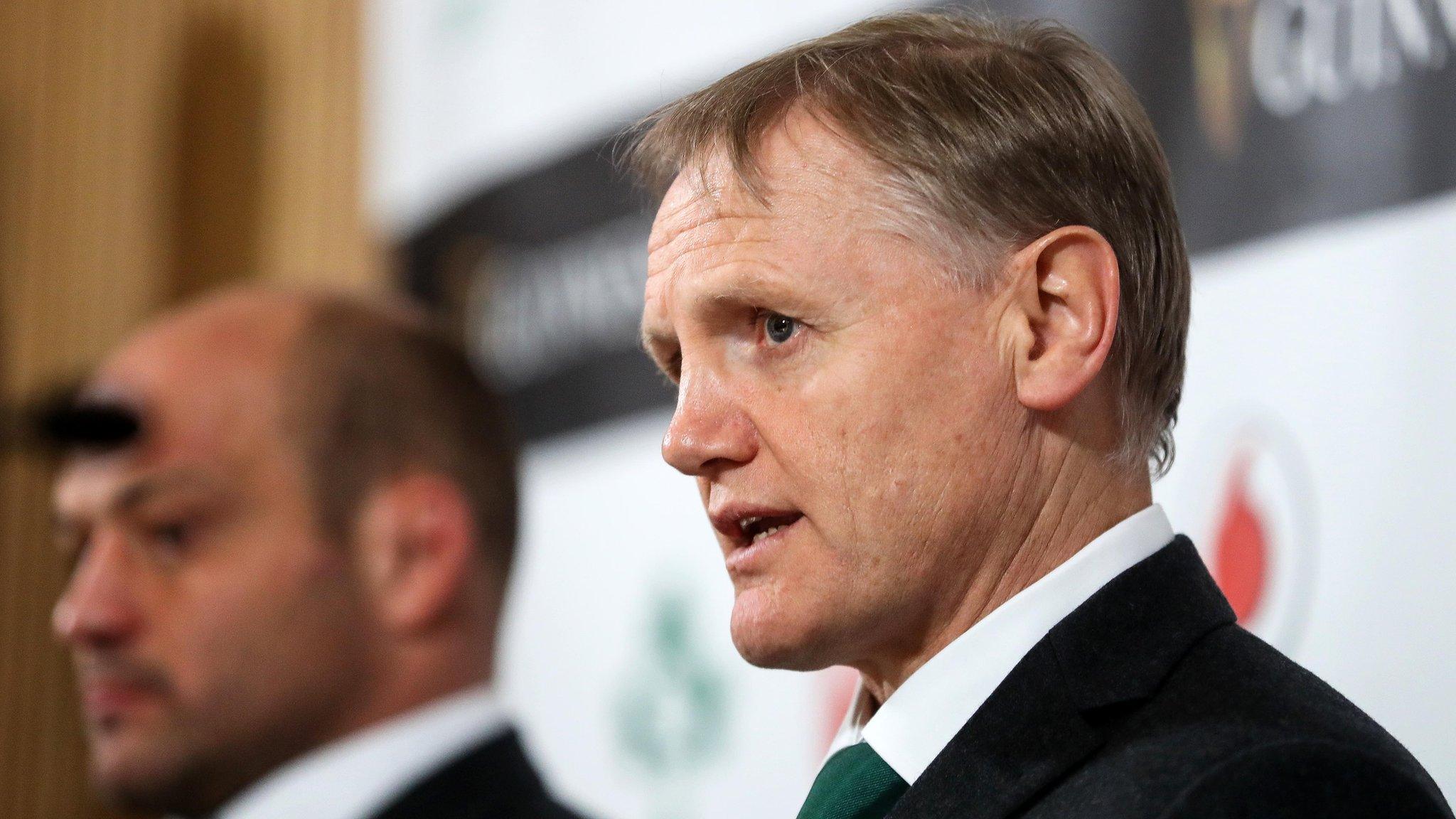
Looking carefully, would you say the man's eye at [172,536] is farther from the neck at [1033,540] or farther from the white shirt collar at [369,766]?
the neck at [1033,540]

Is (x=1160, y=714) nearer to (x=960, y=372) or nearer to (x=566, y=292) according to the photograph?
(x=960, y=372)

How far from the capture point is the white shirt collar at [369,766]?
2.26 metres

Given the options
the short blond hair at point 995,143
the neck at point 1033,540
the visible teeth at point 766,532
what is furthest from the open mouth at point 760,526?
the short blond hair at point 995,143

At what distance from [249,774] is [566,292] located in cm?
118

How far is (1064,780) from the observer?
4.03 feet

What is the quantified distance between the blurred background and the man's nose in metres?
0.84

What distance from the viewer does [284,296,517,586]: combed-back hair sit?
2428mm

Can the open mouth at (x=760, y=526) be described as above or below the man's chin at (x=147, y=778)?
above

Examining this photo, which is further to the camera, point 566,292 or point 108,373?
point 566,292

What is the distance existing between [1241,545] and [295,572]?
1.27 meters

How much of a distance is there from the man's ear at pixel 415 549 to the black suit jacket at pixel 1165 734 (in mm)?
1266

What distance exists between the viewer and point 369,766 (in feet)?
7.45

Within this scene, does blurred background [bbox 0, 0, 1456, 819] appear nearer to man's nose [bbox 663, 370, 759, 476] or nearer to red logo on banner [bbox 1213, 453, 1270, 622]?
red logo on banner [bbox 1213, 453, 1270, 622]

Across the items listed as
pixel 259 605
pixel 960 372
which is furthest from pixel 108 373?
pixel 960 372
